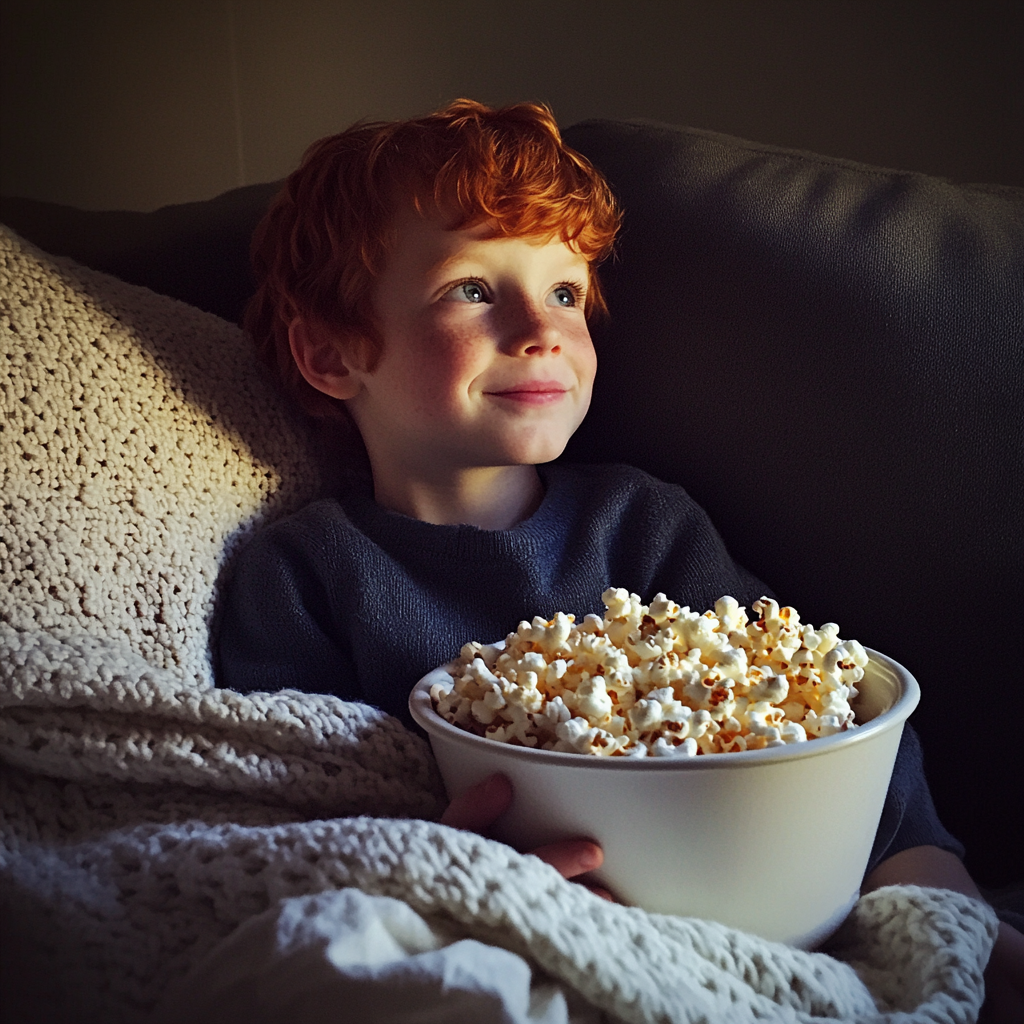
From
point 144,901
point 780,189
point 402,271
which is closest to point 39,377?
point 402,271

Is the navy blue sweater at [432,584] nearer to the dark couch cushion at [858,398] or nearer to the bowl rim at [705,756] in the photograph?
the dark couch cushion at [858,398]

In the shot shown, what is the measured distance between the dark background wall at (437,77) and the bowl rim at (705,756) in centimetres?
88

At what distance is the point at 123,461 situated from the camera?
0.77 m

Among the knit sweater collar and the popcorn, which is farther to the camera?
the knit sweater collar

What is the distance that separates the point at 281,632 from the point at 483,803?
286mm

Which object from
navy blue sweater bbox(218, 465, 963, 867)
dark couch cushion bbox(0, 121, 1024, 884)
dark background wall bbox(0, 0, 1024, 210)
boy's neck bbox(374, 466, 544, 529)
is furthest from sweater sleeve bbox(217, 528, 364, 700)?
dark background wall bbox(0, 0, 1024, 210)

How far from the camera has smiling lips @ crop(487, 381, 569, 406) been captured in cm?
79

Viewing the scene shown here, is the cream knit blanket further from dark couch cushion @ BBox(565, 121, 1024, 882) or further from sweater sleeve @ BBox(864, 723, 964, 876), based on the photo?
dark couch cushion @ BBox(565, 121, 1024, 882)

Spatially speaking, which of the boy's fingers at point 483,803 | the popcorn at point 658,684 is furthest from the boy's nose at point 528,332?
the boy's fingers at point 483,803

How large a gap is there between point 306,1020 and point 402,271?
0.56 meters

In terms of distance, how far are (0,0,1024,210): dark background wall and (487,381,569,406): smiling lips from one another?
1.97 feet

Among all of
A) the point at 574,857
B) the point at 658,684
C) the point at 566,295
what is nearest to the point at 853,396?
the point at 566,295

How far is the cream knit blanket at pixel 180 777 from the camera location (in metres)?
0.51

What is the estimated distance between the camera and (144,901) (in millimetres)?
552
